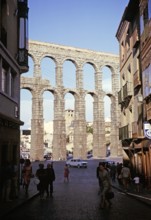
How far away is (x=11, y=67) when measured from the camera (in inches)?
639

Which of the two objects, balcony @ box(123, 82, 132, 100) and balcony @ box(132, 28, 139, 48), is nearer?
balcony @ box(132, 28, 139, 48)

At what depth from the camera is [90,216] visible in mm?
10258

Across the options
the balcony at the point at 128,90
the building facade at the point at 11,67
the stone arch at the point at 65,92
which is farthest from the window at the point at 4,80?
the stone arch at the point at 65,92

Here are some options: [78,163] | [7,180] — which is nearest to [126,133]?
[7,180]

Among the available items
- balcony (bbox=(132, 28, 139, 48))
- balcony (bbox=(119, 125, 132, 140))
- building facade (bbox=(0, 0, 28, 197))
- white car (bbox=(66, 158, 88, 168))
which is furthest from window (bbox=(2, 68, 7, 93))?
white car (bbox=(66, 158, 88, 168))

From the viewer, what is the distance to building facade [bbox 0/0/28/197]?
1453 cm

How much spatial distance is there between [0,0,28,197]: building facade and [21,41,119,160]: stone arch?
43.9m

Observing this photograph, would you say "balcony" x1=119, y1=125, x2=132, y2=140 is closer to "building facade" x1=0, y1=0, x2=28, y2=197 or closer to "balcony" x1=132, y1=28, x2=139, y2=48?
"balcony" x1=132, y1=28, x2=139, y2=48

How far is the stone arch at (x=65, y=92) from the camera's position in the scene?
61938 mm

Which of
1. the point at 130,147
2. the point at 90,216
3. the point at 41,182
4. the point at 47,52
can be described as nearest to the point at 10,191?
the point at 41,182

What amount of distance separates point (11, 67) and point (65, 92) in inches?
1929

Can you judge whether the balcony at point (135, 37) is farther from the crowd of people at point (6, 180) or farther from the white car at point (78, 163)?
the white car at point (78, 163)

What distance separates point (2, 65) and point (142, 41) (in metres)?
8.59

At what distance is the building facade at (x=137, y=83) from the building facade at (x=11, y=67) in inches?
246
